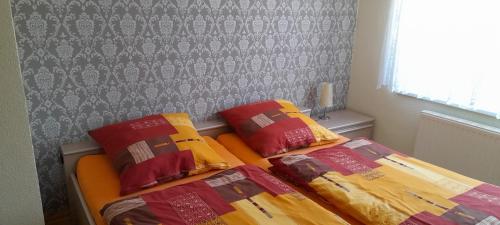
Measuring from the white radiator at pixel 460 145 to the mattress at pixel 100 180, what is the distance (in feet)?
5.12

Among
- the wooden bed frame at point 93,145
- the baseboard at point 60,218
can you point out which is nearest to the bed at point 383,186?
the wooden bed frame at point 93,145

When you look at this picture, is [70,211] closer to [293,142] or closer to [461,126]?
[293,142]

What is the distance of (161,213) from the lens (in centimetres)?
152

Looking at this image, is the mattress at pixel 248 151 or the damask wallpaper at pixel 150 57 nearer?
the mattress at pixel 248 151

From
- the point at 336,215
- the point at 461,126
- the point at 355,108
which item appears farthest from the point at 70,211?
the point at 461,126

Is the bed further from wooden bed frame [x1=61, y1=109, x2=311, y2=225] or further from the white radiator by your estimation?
wooden bed frame [x1=61, y1=109, x2=311, y2=225]

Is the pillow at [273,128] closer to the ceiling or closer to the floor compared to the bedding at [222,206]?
closer to the ceiling

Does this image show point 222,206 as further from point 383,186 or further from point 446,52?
point 446,52

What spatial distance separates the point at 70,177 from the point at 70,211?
1.12 feet

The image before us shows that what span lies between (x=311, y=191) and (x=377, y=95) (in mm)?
1657

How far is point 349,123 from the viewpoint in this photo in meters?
3.03

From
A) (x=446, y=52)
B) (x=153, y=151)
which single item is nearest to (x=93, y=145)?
(x=153, y=151)

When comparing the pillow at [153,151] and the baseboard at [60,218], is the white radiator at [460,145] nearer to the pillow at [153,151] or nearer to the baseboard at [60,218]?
the pillow at [153,151]

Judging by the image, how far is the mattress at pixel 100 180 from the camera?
1.72 m
